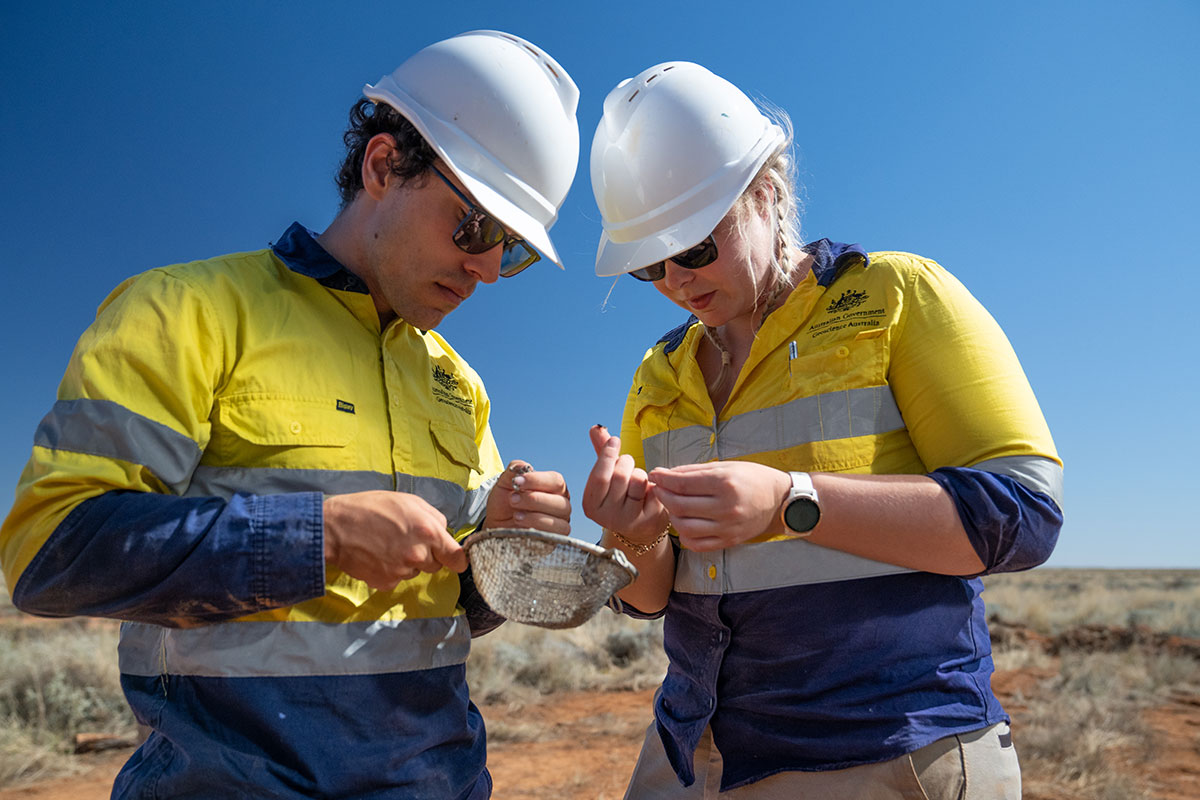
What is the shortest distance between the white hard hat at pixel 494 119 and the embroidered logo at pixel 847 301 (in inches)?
37.8

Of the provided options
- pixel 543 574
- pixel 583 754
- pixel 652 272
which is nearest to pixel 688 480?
pixel 543 574

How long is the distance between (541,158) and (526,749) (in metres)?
7.94

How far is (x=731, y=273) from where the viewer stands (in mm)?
2873

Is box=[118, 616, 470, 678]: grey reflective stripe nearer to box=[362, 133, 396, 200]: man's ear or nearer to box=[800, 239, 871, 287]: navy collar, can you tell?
box=[362, 133, 396, 200]: man's ear

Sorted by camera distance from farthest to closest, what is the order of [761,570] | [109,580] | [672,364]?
[672,364] → [761,570] → [109,580]

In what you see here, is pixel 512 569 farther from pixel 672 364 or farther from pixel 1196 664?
pixel 1196 664

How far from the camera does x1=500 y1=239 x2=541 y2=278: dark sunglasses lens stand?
108 inches

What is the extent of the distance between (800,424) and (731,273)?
2.04 feet

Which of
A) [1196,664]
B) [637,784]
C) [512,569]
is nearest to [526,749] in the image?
[637,784]

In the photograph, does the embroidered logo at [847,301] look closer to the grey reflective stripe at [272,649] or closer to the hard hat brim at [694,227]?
the hard hat brim at [694,227]

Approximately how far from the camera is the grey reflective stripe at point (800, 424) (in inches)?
98.5

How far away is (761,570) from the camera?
8.35 ft

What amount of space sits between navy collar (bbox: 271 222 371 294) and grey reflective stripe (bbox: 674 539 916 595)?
1416mm

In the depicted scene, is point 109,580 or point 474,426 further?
point 474,426
